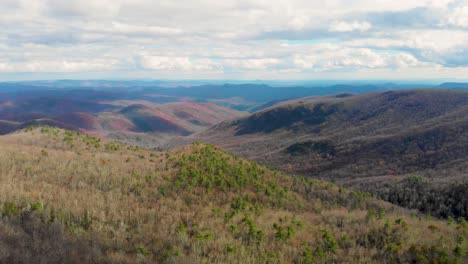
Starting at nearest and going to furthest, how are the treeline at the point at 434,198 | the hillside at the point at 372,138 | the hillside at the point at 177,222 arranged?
the hillside at the point at 177,222, the treeline at the point at 434,198, the hillside at the point at 372,138

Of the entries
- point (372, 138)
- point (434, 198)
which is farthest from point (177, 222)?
point (372, 138)

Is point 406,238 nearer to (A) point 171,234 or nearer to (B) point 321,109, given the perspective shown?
(A) point 171,234

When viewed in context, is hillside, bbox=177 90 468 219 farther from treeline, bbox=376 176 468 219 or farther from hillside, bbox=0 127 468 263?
hillside, bbox=0 127 468 263

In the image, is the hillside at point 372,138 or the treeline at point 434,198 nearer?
the treeline at point 434,198

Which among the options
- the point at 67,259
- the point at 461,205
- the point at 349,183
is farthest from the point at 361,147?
the point at 67,259

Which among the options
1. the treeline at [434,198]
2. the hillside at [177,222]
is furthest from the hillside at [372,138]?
the hillside at [177,222]

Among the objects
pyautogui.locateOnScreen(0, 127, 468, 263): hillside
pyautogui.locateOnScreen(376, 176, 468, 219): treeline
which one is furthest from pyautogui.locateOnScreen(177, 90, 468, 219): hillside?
pyautogui.locateOnScreen(0, 127, 468, 263): hillside

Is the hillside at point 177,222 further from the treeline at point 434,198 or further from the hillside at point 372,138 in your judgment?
the hillside at point 372,138
